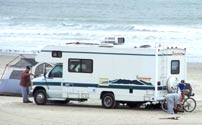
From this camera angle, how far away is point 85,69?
77.4ft

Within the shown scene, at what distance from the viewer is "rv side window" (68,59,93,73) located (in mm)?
23500

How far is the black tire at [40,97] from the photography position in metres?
24.5

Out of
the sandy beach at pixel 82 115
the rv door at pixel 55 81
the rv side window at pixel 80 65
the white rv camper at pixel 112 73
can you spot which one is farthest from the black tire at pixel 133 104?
the rv door at pixel 55 81

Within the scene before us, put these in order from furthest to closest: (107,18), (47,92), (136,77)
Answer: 1. (107,18)
2. (47,92)
3. (136,77)

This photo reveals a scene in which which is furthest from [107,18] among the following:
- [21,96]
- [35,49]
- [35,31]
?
[21,96]

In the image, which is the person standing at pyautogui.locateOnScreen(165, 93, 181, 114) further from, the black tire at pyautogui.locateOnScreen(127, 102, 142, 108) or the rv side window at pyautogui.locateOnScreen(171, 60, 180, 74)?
the black tire at pyautogui.locateOnScreen(127, 102, 142, 108)

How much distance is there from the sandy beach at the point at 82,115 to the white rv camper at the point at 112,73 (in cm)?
48

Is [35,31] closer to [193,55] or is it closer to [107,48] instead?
[193,55]

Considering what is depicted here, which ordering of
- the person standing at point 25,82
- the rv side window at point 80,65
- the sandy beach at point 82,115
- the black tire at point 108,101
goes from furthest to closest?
the person standing at point 25,82 < the rv side window at point 80,65 < the black tire at point 108,101 < the sandy beach at point 82,115

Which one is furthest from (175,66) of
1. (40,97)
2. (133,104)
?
(40,97)

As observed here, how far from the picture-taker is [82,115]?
21797 mm

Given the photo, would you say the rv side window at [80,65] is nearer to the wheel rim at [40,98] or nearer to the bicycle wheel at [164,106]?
the wheel rim at [40,98]

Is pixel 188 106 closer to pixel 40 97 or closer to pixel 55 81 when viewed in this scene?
pixel 55 81

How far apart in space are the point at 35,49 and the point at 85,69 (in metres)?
24.3
